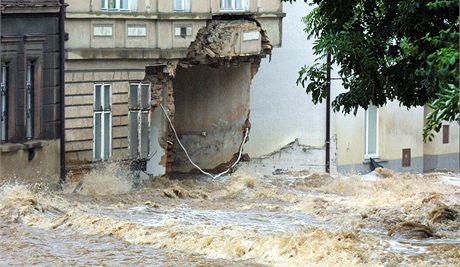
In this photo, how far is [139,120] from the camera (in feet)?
101

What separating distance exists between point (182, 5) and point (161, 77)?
5.27 feet

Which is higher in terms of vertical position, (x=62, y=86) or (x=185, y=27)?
(x=185, y=27)

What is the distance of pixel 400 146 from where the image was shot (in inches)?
1601

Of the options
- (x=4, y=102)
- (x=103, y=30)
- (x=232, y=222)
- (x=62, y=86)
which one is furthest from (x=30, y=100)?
(x=232, y=222)

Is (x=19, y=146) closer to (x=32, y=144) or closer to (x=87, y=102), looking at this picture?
(x=32, y=144)

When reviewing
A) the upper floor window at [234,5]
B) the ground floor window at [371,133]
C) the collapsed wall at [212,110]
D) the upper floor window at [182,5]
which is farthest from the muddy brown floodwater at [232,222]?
the ground floor window at [371,133]

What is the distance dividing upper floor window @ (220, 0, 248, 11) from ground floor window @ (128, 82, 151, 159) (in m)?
2.72

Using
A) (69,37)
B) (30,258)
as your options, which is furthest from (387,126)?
(30,258)

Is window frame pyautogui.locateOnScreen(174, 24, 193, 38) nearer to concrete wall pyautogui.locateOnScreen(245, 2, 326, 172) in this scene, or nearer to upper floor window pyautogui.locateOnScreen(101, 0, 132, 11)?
upper floor window pyautogui.locateOnScreen(101, 0, 132, 11)

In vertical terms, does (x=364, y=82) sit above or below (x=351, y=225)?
above

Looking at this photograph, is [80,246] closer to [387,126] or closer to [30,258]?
[30,258]

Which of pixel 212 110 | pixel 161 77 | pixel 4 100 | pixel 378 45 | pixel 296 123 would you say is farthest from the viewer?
pixel 296 123

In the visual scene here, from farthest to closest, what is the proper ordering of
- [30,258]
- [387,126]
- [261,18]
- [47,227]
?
1. [387,126]
2. [261,18]
3. [47,227]
4. [30,258]

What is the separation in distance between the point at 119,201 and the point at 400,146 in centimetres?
1499
